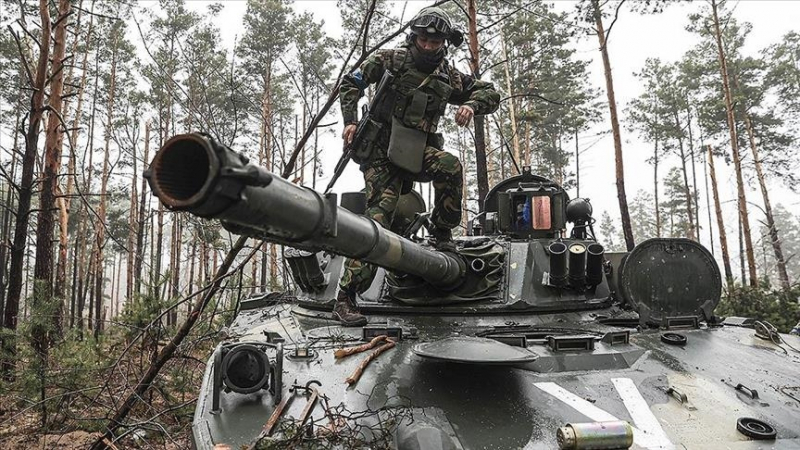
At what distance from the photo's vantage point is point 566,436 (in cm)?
265

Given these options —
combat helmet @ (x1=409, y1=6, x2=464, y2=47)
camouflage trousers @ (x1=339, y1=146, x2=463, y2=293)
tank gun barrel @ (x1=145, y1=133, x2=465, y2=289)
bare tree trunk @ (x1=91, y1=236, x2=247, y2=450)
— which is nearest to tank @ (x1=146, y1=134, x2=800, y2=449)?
tank gun barrel @ (x1=145, y1=133, x2=465, y2=289)

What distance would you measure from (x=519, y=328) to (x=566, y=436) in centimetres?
192

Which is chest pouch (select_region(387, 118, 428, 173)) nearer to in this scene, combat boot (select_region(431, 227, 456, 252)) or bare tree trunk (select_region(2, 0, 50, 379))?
combat boot (select_region(431, 227, 456, 252))

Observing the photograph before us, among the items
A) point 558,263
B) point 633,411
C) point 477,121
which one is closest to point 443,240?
point 558,263

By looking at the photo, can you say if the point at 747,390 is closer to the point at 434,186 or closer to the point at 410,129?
the point at 434,186

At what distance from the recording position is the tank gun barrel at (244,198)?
1.88 metres

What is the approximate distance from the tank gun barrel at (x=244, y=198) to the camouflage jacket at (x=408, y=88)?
2459 millimetres

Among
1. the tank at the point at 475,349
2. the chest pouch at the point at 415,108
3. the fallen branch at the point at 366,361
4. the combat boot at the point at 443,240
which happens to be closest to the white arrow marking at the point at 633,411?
the tank at the point at 475,349

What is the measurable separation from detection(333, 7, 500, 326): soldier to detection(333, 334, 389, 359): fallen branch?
0.89 m

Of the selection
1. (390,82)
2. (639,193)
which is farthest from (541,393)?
(639,193)

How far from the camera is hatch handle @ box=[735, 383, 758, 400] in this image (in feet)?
11.1

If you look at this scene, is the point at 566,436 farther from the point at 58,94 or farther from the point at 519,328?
the point at 58,94

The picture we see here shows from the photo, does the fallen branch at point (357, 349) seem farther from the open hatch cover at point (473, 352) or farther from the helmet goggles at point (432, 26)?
the helmet goggles at point (432, 26)

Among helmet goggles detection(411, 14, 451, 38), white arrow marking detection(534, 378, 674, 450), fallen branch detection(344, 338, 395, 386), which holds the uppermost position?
helmet goggles detection(411, 14, 451, 38)
